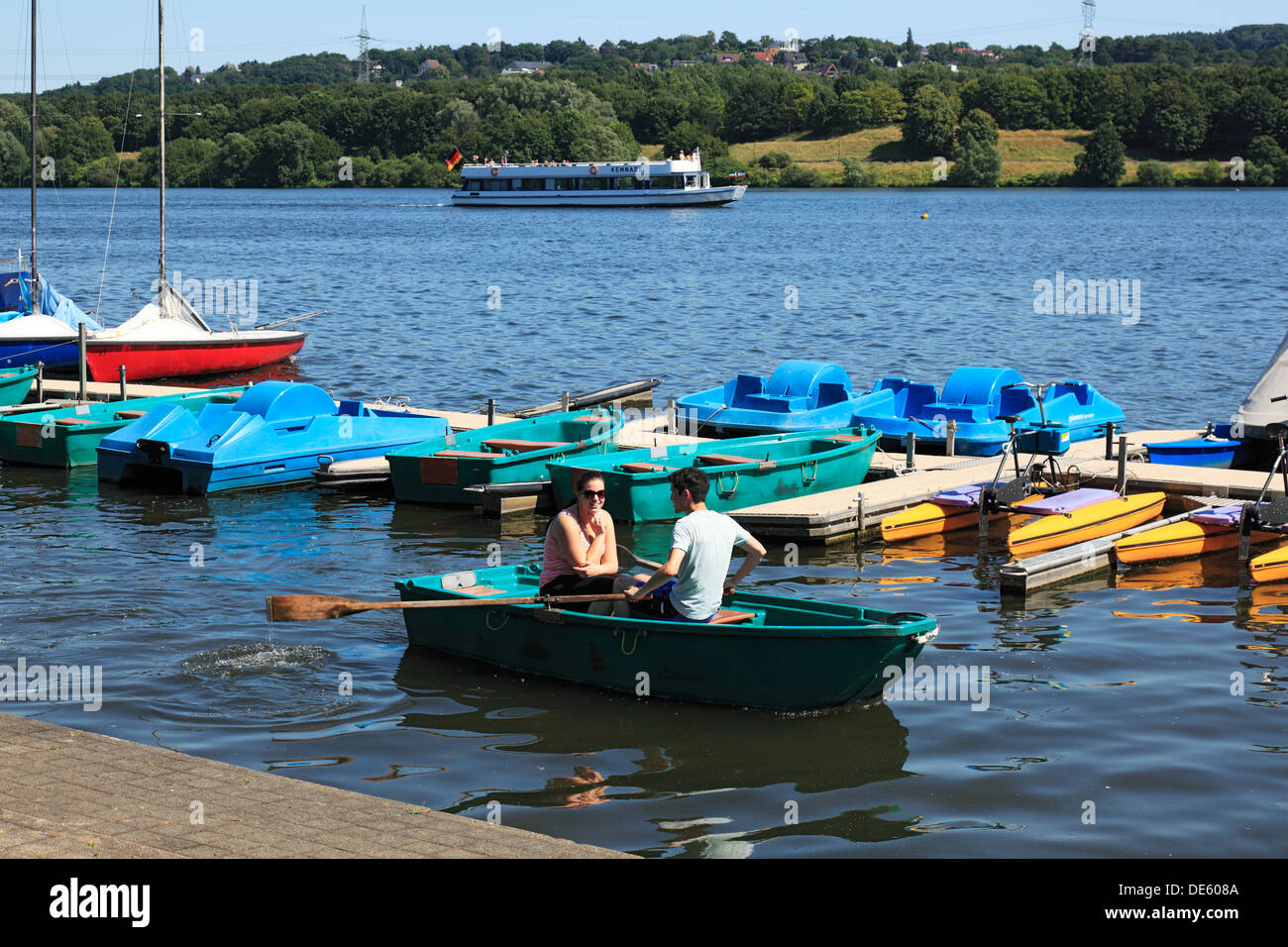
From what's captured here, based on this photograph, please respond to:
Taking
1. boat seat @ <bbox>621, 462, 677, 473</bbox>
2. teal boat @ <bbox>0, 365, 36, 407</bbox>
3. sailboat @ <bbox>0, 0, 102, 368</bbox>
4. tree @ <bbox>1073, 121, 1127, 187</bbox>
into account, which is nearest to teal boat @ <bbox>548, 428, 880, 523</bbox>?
boat seat @ <bbox>621, 462, 677, 473</bbox>

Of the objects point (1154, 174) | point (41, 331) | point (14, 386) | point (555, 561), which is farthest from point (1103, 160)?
point (555, 561)

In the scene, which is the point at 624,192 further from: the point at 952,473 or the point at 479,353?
the point at 952,473

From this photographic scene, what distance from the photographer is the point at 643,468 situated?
2070 cm

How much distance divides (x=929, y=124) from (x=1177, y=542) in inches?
6571

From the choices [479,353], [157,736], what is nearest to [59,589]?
[157,736]

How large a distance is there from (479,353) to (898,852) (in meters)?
34.7

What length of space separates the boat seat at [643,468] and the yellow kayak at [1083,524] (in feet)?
16.3

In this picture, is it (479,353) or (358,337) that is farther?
(358,337)

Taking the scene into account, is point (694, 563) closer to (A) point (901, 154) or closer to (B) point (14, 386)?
(B) point (14, 386)

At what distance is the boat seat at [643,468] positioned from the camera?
20.5 m

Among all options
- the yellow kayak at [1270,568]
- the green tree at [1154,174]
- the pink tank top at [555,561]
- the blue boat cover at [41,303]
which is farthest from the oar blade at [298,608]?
the green tree at [1154,174]

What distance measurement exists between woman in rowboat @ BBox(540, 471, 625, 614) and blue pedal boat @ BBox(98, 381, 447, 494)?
10.5 metres

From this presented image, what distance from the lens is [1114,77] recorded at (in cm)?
18462

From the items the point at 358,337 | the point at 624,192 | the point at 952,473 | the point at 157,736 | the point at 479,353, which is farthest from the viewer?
the point at 624,192
